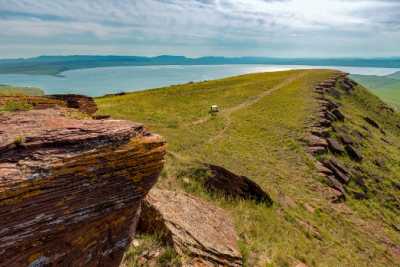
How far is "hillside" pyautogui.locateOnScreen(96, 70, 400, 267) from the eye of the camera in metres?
15.9

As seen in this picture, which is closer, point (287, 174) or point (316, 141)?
point (287, 174)

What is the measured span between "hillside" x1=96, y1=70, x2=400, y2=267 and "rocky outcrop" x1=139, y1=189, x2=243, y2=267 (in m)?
0.57

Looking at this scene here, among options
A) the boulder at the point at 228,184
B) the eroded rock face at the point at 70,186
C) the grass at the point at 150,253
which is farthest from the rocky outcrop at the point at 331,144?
the eroded rock face at the point at 70,186

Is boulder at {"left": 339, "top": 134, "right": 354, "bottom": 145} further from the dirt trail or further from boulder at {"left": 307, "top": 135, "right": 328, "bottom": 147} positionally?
the dirt trail

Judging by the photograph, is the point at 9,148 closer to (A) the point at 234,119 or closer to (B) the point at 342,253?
(B) the point at 342,253

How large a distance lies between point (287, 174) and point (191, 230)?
16.4 metres

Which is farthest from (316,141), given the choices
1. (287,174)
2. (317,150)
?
(287,174)

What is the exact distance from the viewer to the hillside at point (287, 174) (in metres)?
15.9

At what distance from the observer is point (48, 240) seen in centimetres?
695

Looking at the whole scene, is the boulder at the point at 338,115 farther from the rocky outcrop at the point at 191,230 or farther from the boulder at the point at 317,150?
the rocky outcrop at the point at 191,230

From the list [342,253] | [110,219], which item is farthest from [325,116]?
[110,219]

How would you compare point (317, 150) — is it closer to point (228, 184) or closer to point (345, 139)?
point (345, 139)

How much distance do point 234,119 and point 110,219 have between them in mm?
34883

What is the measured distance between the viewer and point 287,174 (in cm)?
2589
